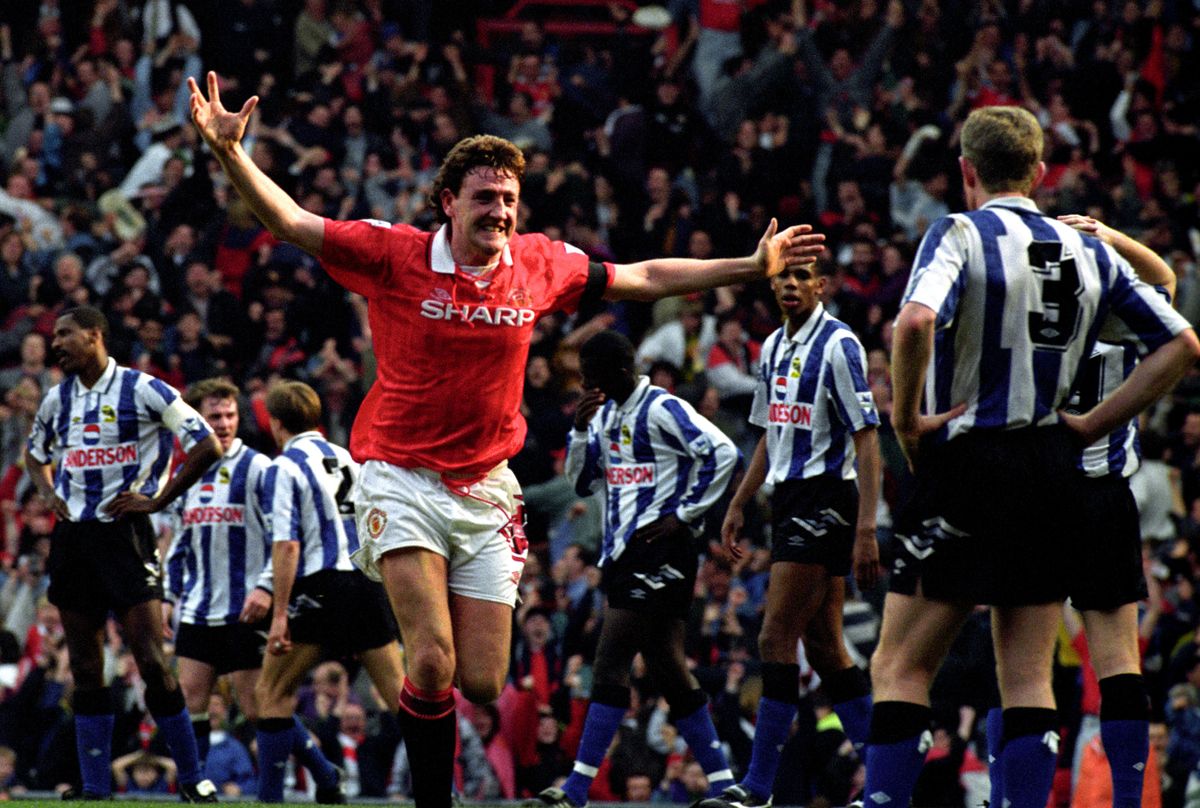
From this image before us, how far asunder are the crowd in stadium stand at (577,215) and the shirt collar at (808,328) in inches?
127

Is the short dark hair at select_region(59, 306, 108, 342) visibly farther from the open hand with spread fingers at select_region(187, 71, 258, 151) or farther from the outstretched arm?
the open hand with spread fingers at select_region(187, 71, 258, 151)

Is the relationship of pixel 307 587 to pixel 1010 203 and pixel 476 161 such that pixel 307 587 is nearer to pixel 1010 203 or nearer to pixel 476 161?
pixel 476 161

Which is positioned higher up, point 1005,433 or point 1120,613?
point 1005,433

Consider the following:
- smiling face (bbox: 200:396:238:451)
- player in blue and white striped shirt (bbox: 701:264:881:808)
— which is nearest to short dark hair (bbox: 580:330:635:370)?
player in blue and white striped shirt (bbox: 701:264:881:808)

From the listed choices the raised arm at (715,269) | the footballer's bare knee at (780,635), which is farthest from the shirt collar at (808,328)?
the raised arm at (715,269)

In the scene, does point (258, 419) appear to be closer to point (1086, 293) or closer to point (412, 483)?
point (412, 483)

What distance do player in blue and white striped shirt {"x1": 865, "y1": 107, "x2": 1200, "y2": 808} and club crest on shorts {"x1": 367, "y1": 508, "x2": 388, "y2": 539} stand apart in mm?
1872

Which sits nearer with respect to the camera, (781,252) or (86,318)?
(781,252)

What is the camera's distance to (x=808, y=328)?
8.84 meters

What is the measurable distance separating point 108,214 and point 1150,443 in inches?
412

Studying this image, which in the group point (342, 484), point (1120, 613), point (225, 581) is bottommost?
point (1120, 613)

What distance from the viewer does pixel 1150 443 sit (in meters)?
13.0

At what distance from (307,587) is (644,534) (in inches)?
81.1

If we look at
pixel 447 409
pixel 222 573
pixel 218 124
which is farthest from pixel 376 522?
pixel 222 573
